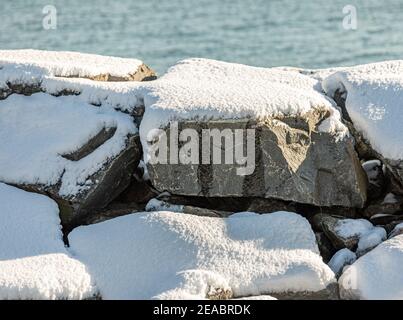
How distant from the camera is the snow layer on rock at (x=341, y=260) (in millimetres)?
5641

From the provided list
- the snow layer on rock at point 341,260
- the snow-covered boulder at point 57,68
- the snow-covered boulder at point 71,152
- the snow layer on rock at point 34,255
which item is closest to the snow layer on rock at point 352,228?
the snow layer on rock at point 341,260

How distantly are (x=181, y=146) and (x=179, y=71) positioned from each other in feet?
3.26

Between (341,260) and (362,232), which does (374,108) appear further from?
(341,260)

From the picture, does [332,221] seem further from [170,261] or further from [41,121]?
[41,121]

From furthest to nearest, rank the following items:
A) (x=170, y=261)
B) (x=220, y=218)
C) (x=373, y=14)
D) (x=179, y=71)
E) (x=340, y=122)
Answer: (x=373, y=14)
(x=179, y=71)
(x=340, y=122)
(x=220, y=218)
(x=170, y=261)

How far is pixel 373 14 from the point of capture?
17188 millimetres

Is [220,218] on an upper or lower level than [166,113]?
lower

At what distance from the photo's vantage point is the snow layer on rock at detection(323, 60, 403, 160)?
19.8 feet

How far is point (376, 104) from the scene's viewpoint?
622 centimetres

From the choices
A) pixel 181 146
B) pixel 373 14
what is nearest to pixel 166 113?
pixel 181 146

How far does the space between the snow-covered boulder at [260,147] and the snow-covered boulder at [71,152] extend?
24 cm

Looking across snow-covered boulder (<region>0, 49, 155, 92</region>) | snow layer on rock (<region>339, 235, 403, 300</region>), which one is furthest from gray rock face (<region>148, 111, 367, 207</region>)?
snow-covered boulder (<region>0, 49, 155, 92</region>)

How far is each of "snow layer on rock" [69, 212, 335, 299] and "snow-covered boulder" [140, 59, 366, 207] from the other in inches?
9.3
